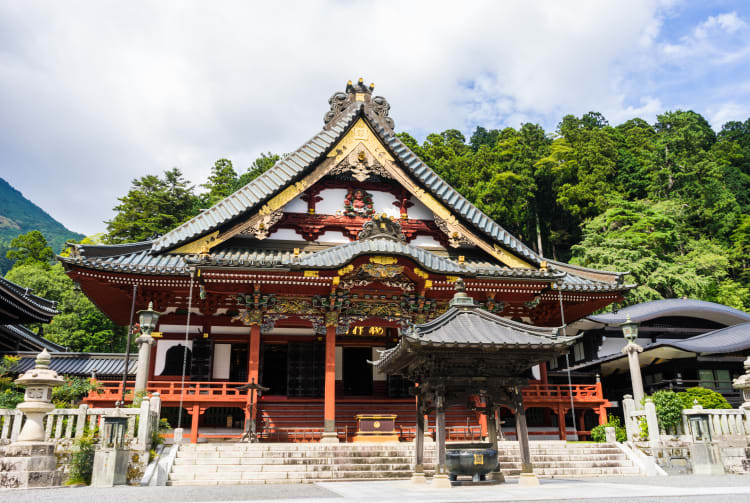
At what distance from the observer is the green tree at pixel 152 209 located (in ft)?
132

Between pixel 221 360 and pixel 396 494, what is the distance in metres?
10.1

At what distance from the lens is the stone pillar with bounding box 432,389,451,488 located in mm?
8656

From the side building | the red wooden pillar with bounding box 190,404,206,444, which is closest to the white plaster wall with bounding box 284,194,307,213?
the red wooden pillar with bounding box 190,404,206,444

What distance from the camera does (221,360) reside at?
16.7 metres

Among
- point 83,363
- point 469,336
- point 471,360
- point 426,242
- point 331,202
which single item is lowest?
point 471,360

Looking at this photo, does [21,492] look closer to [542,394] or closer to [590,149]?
[542,394]

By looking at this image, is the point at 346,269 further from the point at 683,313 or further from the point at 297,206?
the point at 683,313

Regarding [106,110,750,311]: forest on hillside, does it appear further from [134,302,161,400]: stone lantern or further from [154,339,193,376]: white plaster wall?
[134,302,161,400]: stone lantern

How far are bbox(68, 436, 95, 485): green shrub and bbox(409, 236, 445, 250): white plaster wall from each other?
1076 centimetres

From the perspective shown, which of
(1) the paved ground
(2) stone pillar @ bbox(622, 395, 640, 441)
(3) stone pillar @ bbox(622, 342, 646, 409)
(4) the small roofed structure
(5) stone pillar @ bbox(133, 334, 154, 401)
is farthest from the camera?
(3) stone pillar @ bbox(622, 342, 646, 409)

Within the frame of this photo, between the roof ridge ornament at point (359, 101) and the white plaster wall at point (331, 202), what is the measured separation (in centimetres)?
313

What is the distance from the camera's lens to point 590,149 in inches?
1671

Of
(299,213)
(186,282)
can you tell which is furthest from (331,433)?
(299,213)

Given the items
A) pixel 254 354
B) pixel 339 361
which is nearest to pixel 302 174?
pixel 254 354
